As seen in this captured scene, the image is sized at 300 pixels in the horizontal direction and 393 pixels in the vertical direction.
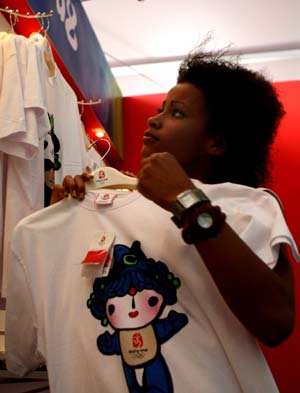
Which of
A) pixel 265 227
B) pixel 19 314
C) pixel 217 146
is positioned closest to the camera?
pixel 265 227

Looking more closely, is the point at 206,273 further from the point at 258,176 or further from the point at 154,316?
the point at 258,176

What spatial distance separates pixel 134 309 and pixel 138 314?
1cm

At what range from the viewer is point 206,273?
32.5 inches

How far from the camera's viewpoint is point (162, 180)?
2.56 feet

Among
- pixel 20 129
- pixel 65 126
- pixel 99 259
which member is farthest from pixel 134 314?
pixel 65 126

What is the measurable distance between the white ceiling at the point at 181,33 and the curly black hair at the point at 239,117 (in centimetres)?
190

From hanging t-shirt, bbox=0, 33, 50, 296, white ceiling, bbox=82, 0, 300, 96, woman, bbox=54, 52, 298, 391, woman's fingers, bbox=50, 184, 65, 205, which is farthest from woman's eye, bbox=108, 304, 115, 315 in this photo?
white ceiling, bbox=82, 0, 300, 96

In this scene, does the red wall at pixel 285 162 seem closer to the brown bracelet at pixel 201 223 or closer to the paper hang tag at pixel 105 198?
the paper hang tag at pixel 105 198

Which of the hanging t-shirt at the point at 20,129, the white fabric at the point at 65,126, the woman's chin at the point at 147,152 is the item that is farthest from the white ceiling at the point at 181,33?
the woman's chin at the point at 147,152

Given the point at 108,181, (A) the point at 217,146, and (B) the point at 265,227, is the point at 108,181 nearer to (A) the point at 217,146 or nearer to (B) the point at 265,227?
(A) the point at 217,146

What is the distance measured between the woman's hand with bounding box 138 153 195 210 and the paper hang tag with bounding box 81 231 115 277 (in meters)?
0.17

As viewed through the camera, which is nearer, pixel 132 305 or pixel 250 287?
pixel 250 287

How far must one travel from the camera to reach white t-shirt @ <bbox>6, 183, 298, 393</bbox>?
0.78 meters

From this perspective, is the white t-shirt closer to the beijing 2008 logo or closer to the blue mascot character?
the blue mascot character
